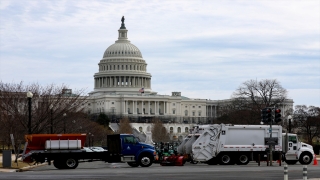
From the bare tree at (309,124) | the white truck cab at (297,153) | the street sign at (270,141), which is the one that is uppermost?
the bare tree at (309,124)

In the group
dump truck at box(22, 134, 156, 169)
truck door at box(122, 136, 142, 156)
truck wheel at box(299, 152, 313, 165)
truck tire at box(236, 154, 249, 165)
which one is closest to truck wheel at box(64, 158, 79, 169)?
dump truck at box(22, 134, 156, 169)

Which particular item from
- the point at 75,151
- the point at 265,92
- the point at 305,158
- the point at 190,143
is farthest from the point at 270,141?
the point at 265,92

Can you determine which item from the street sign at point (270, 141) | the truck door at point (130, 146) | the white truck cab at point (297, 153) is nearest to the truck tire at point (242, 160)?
the street sign at point (270, 141)

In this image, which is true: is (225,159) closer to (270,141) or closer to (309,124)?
(270,141)

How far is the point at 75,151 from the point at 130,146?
3667 millimetres

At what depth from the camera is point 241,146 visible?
2112 inches

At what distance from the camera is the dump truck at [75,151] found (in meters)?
46.4

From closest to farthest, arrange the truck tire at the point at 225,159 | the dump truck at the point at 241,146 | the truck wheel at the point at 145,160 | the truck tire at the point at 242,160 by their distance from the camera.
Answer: the truck wheel at the point at 145,160
the truck tire at the point at 242,160
the truck tire at the point at 225,159
the dump truck at the point at 241,146

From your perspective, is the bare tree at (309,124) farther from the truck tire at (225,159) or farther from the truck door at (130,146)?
the truck door at (130,146)

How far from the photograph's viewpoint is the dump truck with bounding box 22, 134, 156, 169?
46.4 meters

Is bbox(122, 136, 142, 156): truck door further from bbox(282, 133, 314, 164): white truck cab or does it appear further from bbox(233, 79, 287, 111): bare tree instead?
bbox(233, 79, 287, 111): bare tree

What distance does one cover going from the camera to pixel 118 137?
49062 millimetres

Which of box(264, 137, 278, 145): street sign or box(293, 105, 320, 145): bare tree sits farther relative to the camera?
box(293, 105, 320, 145): bare tree

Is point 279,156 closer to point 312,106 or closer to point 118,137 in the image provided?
point 118,137
